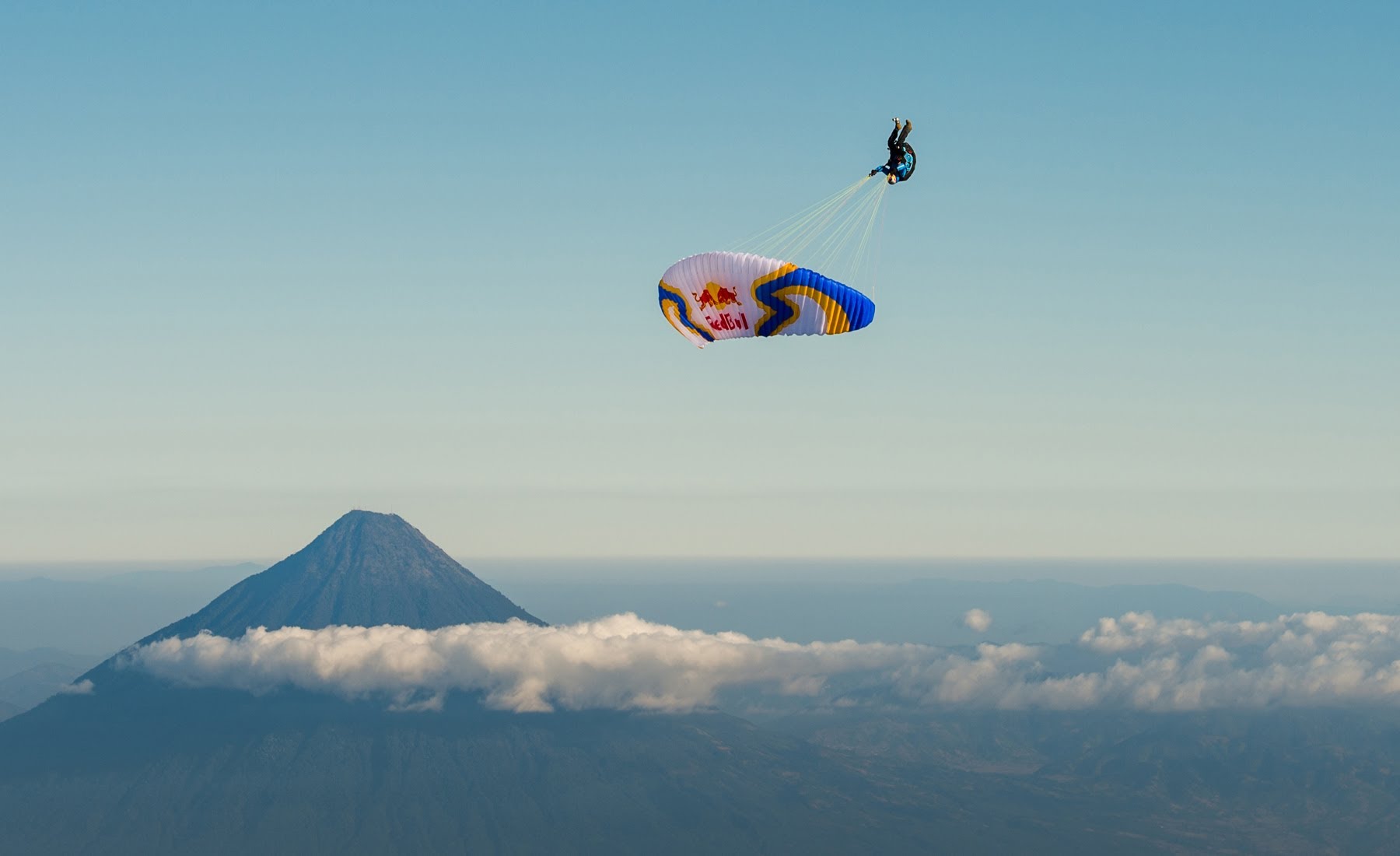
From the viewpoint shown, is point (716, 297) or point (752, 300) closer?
point (752, 300)

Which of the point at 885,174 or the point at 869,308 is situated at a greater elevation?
the point at 885,174

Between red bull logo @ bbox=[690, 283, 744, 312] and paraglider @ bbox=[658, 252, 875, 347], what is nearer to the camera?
paraglider @ bbox=[658, 252, 875, 347]

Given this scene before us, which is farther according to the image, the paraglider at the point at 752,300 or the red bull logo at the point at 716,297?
the red bull logo at the point at 716,297

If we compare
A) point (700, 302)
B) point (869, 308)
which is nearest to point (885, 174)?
point (869, 308)

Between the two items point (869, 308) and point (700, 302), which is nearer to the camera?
point (869, 308)

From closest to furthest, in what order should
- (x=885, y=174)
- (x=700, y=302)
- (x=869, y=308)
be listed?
(x=885, y=174) < (x=869, y=308) < (x=700, y=302)

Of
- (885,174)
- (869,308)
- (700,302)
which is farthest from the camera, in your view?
(700,302)

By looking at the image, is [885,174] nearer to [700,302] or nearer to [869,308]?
[869,308]
